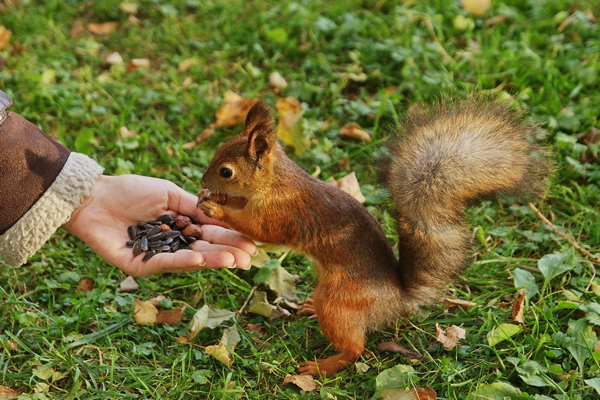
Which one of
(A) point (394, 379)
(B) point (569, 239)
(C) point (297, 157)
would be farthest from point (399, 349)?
(C) point (297, 157)

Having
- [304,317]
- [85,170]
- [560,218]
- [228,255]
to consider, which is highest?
[85,170]

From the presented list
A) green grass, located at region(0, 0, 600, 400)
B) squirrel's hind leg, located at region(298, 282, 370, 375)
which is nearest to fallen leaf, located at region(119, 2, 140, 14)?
green grass, located at region(0, 0, 600, 400)

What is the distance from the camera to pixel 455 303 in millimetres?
1732

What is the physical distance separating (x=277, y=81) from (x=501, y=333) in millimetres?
1595

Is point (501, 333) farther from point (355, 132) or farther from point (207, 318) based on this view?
point (355, 132)

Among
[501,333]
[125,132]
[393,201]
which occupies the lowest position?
[501,333]

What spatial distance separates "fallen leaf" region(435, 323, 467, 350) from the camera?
1581 mm

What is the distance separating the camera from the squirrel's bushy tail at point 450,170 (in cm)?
143

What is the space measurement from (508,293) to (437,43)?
1.45m

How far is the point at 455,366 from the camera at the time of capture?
4.99ft

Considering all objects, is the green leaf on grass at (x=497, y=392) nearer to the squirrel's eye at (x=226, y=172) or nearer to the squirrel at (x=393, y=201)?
the squirrel at (x=393, y=201)

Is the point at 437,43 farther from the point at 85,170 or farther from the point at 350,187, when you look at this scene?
the point at 85,170

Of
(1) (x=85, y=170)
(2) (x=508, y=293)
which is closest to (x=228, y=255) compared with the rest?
(1) (x=85, y=170)

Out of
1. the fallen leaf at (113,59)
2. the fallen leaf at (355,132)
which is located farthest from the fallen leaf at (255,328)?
the fallen leaf at (113,59)
